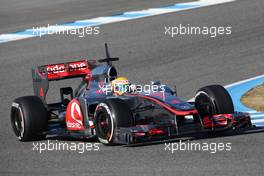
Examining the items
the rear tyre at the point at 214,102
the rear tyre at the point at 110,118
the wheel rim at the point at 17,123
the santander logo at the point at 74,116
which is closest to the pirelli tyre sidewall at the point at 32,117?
the wheel rim at the point at 17,123

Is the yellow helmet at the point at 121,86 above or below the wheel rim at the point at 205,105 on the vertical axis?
above

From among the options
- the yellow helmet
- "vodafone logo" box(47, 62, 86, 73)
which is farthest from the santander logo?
"vodafone logo" box(47, 62, 86, 73)

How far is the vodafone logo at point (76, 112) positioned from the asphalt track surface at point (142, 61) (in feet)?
2.55

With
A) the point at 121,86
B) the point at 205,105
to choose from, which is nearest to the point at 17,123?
the point at 121,86

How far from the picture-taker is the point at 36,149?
11953mm

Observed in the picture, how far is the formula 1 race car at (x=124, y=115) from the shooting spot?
1146 centimetres

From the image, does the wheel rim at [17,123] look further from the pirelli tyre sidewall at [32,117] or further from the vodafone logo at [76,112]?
the vodafone logo at [76,112]

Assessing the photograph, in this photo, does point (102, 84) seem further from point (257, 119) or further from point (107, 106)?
point (257, 119)

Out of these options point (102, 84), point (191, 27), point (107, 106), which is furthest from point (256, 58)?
point (107, 106)

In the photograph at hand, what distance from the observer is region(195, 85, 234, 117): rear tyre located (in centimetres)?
1203

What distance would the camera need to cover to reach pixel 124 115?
11469 mm

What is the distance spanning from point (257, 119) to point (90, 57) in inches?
277

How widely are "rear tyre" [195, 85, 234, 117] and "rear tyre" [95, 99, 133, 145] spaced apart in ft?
3.95

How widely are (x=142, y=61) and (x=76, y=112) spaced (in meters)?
6.94
